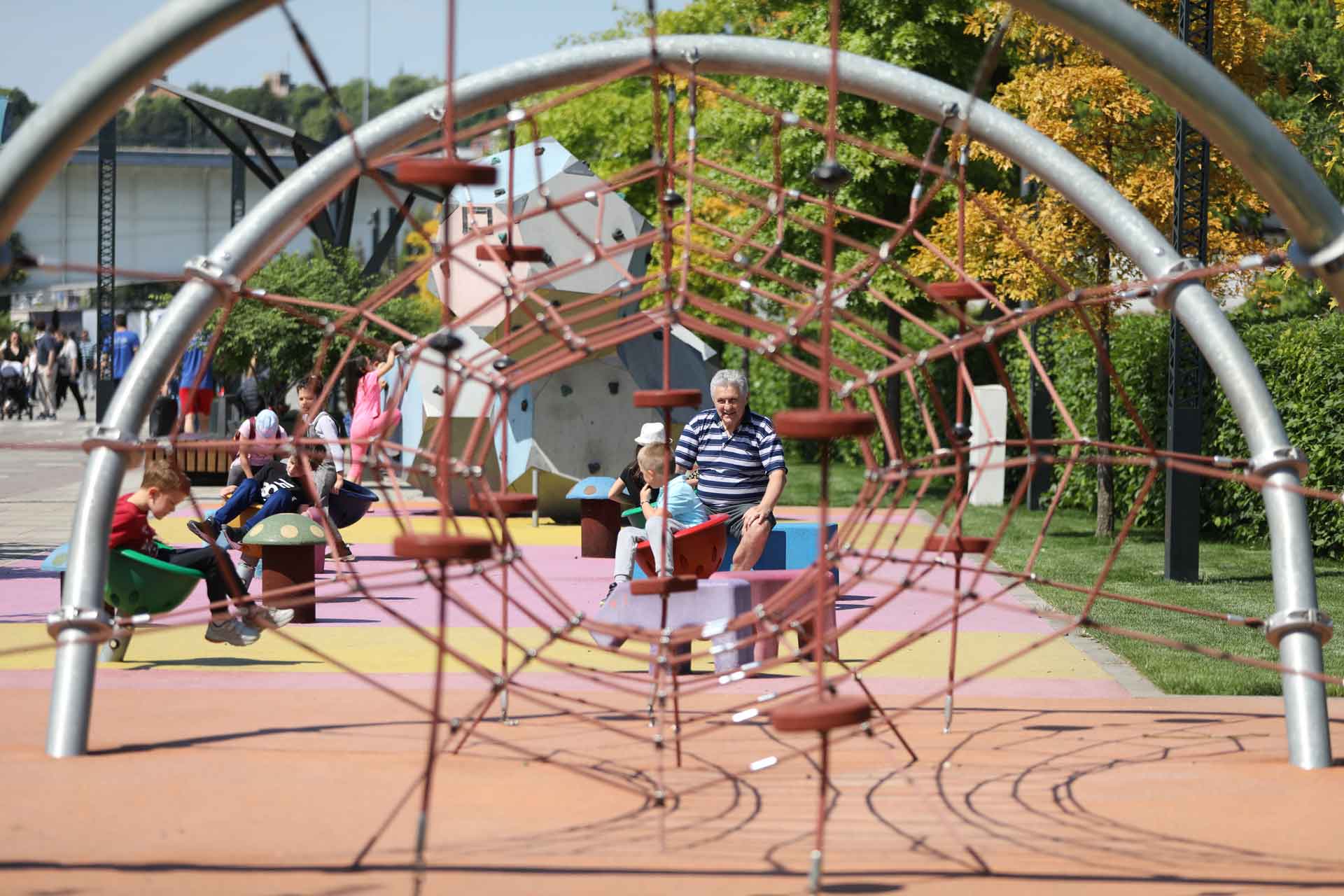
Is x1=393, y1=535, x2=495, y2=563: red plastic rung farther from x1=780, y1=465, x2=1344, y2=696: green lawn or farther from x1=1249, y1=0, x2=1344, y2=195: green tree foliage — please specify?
x1=1249, y1=0, x2=1344, y2=195: green tree foliage

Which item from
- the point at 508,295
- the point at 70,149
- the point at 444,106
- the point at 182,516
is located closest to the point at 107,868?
the point at 70,149

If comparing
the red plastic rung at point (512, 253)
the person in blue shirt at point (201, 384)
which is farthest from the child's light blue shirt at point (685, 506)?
the person in blue shirt at point (201, 384)

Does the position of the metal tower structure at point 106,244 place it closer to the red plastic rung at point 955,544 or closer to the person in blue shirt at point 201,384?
the person in blue shirt at point 201,384

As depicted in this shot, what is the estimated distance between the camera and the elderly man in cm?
901

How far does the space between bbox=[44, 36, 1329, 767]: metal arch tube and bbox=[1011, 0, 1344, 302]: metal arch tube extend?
2.25ft

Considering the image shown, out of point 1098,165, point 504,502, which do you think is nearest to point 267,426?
point 504,502

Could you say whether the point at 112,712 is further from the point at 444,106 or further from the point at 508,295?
the point at 444,106

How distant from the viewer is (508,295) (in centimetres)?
640

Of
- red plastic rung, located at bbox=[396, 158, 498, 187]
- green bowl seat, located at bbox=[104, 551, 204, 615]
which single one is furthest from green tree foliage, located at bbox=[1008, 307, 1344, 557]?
red plastic rung, located at bbox=[396, 158, 498, 187]

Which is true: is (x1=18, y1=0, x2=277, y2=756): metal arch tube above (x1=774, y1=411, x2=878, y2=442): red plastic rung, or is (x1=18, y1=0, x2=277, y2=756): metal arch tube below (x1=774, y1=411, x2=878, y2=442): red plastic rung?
above

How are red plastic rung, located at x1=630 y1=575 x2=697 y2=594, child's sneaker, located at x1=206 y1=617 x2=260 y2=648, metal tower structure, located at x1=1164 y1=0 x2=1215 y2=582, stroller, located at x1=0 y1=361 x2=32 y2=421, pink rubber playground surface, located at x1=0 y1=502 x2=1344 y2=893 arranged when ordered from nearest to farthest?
pink rubber playground surface, located at x1=0 y1=502 x2=1344 y2=893 < red plastic rung, located at x1=630 y1=575 x2=697 y2=594 < child's sneaker, located at x1=206 y1=617 x2=260 y2=648 < metal tower structure, located at x1=1164 y1=0 x2=1215 y2=582 < stroller, located at x1=0 y1=361 x2=32 y2=421

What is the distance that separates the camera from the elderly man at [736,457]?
901cm

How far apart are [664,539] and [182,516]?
35.9 ft

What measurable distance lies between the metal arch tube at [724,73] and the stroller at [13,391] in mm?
27378
